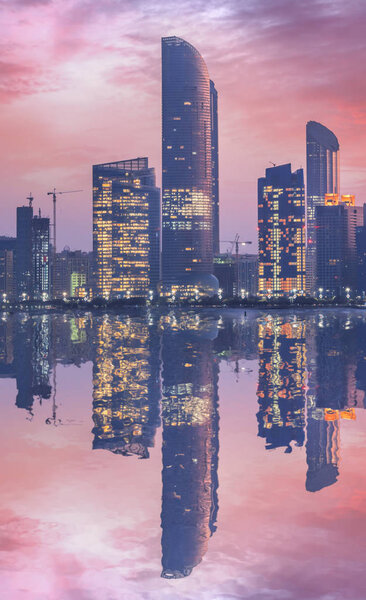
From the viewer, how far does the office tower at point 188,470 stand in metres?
15.8

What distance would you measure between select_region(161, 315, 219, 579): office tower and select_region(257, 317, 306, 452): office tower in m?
2.09

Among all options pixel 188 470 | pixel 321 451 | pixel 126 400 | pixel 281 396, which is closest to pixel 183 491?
pixel 188 470

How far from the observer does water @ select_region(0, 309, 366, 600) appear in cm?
1432

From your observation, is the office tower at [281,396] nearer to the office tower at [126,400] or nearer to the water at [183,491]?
the water at [183,491]

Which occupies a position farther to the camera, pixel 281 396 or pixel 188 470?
pixel 281 396

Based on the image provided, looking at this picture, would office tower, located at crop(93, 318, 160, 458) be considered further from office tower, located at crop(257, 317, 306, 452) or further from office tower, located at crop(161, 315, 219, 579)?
office tower, located at crop(257, 317, 306, 452)

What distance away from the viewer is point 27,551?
15.7 m

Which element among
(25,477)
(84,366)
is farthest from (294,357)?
(25,477)

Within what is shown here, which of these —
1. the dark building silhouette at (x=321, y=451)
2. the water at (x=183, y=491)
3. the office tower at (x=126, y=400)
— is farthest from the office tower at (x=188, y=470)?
the dark building silhouette at (x=321, y=451)

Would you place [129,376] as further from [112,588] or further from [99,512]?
[112,588]

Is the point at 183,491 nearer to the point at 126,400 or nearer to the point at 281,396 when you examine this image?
the point at 126,400

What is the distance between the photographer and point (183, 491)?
19656 millimetres

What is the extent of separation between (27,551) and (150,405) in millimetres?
18081

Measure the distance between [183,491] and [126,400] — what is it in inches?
629
